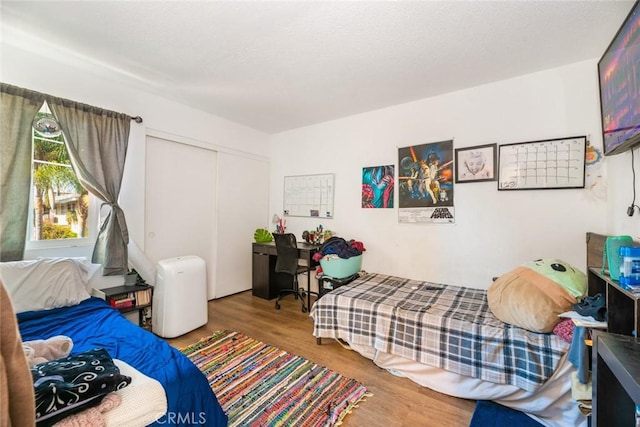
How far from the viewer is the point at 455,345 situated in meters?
1.80

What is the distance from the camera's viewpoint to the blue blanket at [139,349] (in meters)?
1.21

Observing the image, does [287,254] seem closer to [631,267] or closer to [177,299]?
[177,299]

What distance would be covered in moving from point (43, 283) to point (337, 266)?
248cm

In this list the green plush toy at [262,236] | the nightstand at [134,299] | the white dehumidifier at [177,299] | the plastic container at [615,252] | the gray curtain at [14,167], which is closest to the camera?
the plastic container at [615,252]

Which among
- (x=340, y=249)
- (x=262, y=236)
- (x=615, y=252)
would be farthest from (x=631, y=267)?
(x=262, y=236)

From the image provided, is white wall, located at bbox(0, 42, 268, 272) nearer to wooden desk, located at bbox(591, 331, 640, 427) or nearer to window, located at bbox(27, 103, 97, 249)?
window, located at bbox(27, 103, 97, 249)

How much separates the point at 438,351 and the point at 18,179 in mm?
3393

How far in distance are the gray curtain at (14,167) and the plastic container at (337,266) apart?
8.50 feet

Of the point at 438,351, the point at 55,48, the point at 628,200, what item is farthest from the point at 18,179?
the point at 628,200

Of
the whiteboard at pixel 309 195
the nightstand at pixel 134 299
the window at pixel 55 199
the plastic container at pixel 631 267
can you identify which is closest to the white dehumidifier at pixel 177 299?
the nightstand at pixel 134 299

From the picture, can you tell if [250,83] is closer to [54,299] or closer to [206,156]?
[206,156]

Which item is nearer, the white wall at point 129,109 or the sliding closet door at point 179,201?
the white wall at point 129,109

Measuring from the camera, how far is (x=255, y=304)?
3502mm

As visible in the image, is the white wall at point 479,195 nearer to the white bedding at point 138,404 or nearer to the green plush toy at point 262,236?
the green plush toy at point 262,236
